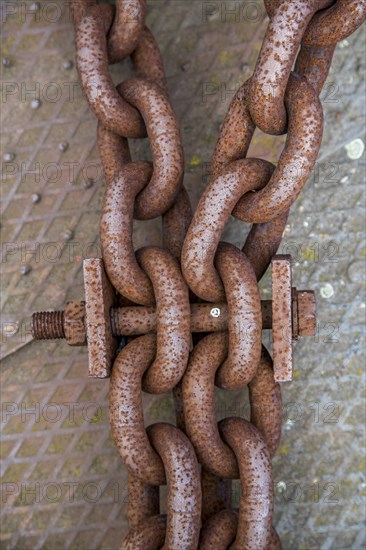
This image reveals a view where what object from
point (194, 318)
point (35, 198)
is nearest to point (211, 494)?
point (194, 318)

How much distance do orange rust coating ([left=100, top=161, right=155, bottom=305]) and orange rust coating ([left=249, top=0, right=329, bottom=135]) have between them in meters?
0.31

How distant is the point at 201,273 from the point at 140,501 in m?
0.54

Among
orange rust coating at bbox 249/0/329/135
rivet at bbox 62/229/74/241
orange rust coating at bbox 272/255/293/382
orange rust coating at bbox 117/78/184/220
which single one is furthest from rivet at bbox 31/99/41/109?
orange rust coating at bbox 272/255/293/382

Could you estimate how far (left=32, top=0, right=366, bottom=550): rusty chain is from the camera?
133cm

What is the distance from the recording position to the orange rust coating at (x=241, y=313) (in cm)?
135

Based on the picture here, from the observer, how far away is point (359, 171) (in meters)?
1.81

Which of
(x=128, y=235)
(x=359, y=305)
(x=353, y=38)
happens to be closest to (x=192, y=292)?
(x=128, y=235)

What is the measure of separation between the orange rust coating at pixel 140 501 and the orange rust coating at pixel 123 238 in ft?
1.36

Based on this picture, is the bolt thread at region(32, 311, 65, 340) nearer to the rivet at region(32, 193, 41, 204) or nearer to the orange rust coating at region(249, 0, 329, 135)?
the rivet at region(32, 193, 41, 204)

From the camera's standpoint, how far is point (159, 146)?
4.62 ft

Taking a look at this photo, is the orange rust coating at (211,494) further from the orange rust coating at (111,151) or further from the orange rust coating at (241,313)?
the orange rust coating at (111,151)

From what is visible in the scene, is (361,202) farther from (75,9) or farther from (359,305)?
(75,9)

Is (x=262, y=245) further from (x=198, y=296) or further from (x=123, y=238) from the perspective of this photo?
(x=123, y=238)

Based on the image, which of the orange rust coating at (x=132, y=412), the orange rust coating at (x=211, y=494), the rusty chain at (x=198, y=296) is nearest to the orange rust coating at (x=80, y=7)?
the rusty chain at (x=198, y=296)
